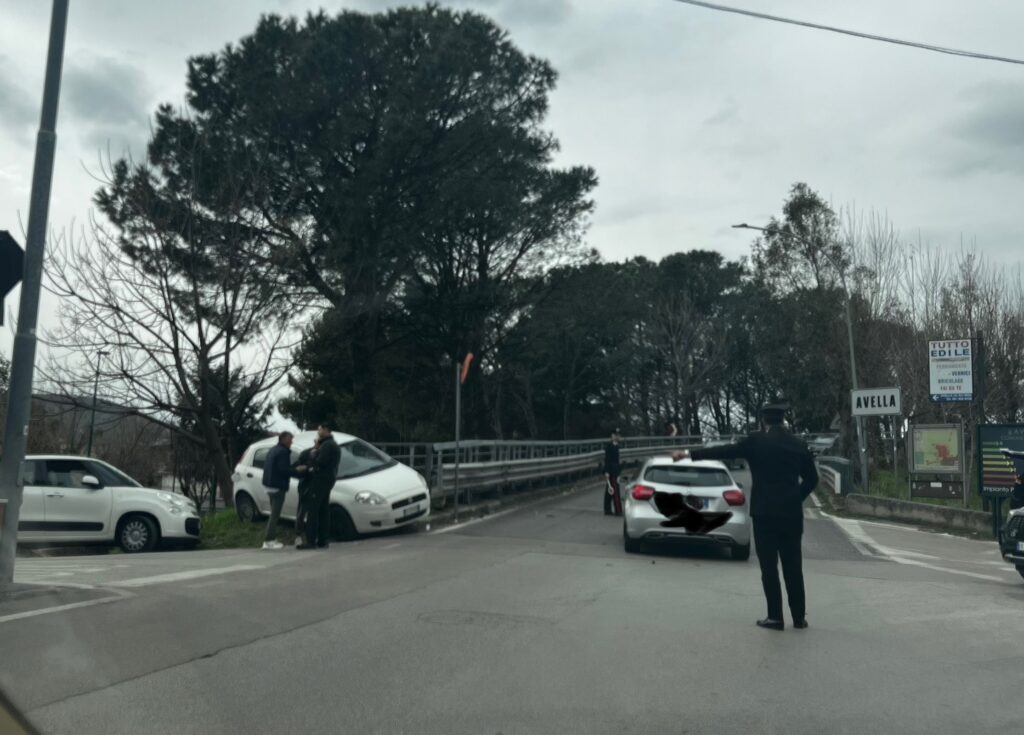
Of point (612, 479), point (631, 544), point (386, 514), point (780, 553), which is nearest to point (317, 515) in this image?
point (386, 514)

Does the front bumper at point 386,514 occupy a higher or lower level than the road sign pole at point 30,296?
lower

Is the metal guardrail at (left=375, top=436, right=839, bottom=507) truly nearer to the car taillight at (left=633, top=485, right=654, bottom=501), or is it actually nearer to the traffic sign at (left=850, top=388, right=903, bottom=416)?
the car taillight at (left=633, top=485, right=654, bottom=501)

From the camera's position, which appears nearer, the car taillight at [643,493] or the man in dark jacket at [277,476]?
the car taillight at [643,493]

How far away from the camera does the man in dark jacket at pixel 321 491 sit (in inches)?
587

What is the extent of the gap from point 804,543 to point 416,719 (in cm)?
1340

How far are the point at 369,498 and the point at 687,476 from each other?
486 centimetres

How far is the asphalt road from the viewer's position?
5723 millimetres

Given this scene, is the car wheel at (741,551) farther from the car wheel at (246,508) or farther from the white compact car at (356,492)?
the car wheel at (246,508)

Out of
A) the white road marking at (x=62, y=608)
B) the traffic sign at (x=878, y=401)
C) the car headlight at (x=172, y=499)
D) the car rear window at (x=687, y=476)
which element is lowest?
the white road marking at (x=62, y=608)

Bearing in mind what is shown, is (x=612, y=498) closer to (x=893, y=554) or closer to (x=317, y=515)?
(x=893, y=554)

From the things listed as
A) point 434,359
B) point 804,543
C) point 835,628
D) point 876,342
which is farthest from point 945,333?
point 835,628

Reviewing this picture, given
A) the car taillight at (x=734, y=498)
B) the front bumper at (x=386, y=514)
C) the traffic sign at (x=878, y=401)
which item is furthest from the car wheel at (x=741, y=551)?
the traffic sign at (x=878, y=401)

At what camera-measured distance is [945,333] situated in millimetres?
34969

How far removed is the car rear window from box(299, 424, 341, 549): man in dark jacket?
4.42m
